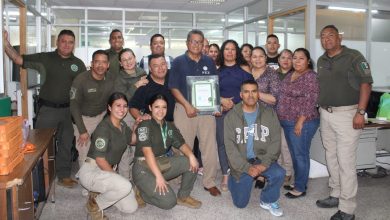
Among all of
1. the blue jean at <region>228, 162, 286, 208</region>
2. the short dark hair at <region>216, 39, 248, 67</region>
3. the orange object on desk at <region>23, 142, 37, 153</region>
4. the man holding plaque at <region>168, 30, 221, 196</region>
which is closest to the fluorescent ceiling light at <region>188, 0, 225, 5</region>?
the short dark hair at <region>216, 39, 248, 67</region>

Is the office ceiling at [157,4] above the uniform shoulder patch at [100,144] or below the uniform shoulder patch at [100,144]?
above

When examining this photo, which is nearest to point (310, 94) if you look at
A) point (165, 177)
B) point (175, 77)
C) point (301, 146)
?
point (301, 146)

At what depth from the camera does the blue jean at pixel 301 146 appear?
11.3 feet

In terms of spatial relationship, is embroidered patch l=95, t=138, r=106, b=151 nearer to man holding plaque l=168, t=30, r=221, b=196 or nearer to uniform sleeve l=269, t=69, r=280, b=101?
man holding plaque l=168, t=30, r=221, b=196

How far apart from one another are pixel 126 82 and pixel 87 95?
0.42 meters

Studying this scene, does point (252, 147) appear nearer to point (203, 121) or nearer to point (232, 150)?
point (232, 150)

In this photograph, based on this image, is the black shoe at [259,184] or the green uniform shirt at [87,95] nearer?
the green uniform shirt at [87,95]

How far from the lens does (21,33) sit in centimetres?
461

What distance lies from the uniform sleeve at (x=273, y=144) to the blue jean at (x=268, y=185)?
7 centimetres

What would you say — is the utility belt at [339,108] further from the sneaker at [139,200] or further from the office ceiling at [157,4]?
the office ceiling at [157,4]

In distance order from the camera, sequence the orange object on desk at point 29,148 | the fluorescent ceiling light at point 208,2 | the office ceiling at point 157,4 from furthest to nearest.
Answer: the fluorescent ceiling light at point 208,2 → the office ceiling at point 157,4 → the orange object on desk at point 29,148

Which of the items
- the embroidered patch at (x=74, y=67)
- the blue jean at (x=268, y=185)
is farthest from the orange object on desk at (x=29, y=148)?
the blue jean at (x=268, y=185)

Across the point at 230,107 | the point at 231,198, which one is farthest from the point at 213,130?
the point at 231,198

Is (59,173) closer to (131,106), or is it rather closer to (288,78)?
(131,106)
